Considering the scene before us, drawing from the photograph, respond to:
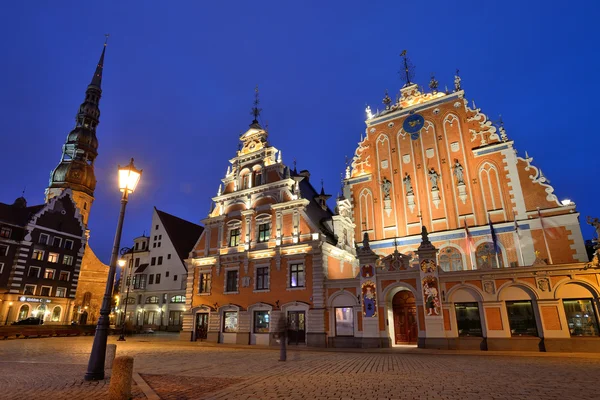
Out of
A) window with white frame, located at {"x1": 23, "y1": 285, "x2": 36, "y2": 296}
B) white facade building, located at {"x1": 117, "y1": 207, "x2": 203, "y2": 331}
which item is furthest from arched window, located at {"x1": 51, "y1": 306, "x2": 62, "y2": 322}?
white facade building, located at {"x1": 117, "y1": 207, "x2": 203, "y2": 331}

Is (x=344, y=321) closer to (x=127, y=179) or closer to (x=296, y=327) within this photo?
(x=296, y=327)

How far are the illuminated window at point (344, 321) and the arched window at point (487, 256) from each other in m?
9.20

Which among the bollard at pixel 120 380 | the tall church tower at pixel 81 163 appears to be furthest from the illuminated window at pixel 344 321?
the tall church tower at pixel 81 163

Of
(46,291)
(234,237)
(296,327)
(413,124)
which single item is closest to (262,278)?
(296,327)

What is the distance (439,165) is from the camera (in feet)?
88.8

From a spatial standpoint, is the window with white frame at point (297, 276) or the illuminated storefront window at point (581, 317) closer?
the illuminated storefront window at point (581, 317)

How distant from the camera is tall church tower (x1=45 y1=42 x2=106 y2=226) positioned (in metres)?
64.0

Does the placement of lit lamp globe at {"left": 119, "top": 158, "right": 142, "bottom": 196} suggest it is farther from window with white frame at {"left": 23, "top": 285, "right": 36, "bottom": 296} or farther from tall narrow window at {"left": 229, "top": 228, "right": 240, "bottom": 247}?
window with white frame at {"left": 23, "top": 285, "right": 36, "bottom": 296}

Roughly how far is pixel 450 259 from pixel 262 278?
45.4 feet

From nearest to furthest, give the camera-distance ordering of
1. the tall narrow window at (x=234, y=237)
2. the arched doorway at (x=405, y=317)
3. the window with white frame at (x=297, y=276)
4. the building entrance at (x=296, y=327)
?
1. the arched doorway at (x=405, y=317)
2. the building entrance at (x=296, y=327)
3. the window with white frame at (x=297, y=276)
4. the tall narrow window at (x=234, y=237)

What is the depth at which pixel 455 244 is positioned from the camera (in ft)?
81.2

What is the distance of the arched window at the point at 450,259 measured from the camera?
2421 centimetres

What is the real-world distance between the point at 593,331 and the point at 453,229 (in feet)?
31.2

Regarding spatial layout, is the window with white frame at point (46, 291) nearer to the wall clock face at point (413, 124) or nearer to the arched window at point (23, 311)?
the arched window at point (23, 311)
